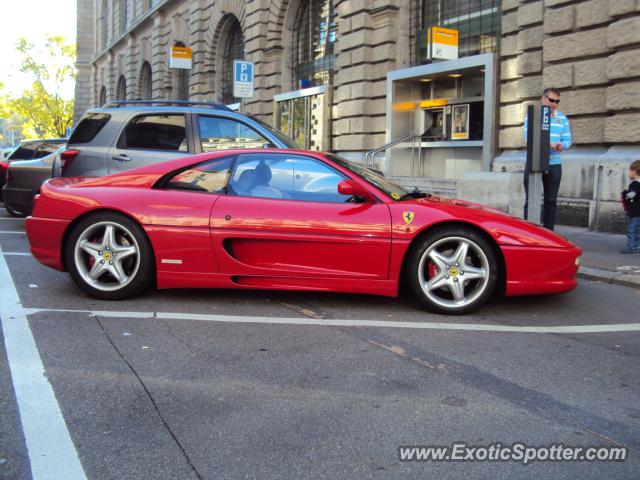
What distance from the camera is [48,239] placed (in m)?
5.45

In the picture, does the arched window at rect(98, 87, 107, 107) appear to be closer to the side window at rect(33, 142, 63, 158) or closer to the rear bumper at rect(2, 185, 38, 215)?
the side window at rect(33, 142, 63, 158)

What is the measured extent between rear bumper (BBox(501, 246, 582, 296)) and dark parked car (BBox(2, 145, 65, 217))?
27.1ft

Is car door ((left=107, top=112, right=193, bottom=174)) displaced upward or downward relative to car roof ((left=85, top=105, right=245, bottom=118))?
downward

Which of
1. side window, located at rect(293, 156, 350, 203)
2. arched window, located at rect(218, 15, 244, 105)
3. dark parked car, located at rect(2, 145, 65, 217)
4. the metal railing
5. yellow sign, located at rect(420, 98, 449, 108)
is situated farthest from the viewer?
arched window, located at rect(218, 15, 244, 105)

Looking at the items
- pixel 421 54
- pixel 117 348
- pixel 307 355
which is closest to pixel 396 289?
pixel 307 355

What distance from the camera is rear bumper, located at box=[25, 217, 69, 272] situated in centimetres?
541

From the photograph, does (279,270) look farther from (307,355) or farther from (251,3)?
(251,3)

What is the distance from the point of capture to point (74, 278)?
5.38m

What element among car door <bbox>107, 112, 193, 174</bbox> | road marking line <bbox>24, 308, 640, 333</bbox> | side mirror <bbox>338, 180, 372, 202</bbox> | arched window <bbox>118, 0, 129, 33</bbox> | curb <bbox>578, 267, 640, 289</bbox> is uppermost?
arched window <bbox>118, 0, 129, 33</bbox>

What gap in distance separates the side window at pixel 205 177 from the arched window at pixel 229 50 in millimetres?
21924

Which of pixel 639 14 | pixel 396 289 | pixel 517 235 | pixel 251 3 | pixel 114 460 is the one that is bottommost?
pixel 114 460

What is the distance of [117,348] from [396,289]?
6.93 feet

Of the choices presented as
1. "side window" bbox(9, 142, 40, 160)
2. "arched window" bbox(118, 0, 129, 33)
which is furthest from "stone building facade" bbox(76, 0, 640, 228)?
"arched window" bbox(118, 0, 129, 33)

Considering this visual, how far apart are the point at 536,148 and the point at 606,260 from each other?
1555 millimetres
